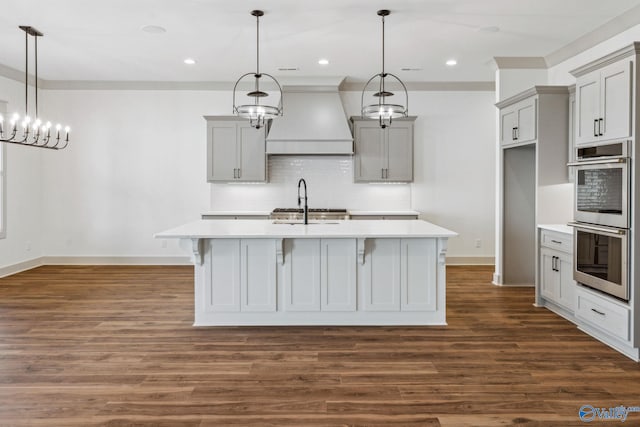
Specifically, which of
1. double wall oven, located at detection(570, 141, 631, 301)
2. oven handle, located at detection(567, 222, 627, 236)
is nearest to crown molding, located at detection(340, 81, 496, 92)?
double wall oven, located at detection(570, 141, 631, 301)

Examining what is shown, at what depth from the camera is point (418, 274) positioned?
394 centimetres

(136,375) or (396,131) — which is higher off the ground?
(396,131)

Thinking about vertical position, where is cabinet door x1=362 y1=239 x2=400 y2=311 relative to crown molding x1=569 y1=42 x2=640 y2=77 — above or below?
below

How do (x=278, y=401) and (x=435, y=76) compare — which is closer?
(x=278, y=401)

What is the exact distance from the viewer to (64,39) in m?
5.00

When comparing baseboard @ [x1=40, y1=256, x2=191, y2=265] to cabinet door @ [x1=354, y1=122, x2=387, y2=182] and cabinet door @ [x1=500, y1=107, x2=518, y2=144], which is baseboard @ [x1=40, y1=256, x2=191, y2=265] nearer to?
cabinet door @ [x1=354, y1=122, x2=387, y2=182]

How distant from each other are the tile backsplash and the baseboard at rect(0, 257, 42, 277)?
2.79 m

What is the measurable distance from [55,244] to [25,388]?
497 cm

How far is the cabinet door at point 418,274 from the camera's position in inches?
155

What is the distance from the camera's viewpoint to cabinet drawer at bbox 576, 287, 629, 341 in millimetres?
3195

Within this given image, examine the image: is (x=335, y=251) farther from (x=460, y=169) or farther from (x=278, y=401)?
(x=460, y=169)

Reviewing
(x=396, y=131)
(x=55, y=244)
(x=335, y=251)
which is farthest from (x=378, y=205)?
(x=55, y=244)

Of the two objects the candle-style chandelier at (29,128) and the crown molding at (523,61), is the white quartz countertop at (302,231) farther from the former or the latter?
the crown molding at (523,61)

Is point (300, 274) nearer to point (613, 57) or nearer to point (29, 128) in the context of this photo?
point (613, 57)
